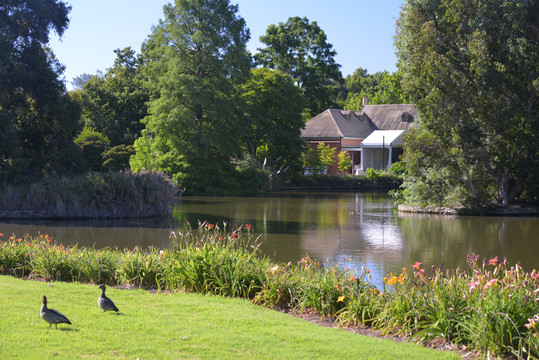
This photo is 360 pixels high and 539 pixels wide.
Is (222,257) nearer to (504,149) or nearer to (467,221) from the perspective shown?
(467,221)

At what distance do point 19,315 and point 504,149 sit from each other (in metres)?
26.0

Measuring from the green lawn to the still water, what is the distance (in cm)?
465

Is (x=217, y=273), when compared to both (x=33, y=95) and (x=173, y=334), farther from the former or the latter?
(x=33, y=95)

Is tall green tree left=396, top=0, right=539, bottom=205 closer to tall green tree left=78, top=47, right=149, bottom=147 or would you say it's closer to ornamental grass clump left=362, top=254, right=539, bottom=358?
ornamental grass clump left=362, top=254, right=539, bottom=358

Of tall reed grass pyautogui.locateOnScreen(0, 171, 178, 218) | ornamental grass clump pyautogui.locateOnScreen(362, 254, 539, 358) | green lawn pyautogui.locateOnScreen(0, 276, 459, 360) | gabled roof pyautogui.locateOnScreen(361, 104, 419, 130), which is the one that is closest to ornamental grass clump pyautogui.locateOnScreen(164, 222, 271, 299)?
green lawn pyautogui.locateOnScreen(0, 276, 459, 360)

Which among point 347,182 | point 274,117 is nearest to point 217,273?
point 274,117

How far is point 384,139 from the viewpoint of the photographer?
6159cm

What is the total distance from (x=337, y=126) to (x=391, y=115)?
885 centimetres

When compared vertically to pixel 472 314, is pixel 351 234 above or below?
below

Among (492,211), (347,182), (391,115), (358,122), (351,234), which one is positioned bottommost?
(351,234)

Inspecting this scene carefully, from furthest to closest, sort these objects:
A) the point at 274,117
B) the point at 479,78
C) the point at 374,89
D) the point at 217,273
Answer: the point at 374,89 < the point at 274,117 < the point at 479,78 < the point at 217,273

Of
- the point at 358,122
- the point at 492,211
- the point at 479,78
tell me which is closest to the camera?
the point at 479,78

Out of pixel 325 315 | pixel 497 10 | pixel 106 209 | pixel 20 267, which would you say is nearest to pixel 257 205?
pixel 106 209

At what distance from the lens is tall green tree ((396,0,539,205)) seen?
2691cm
